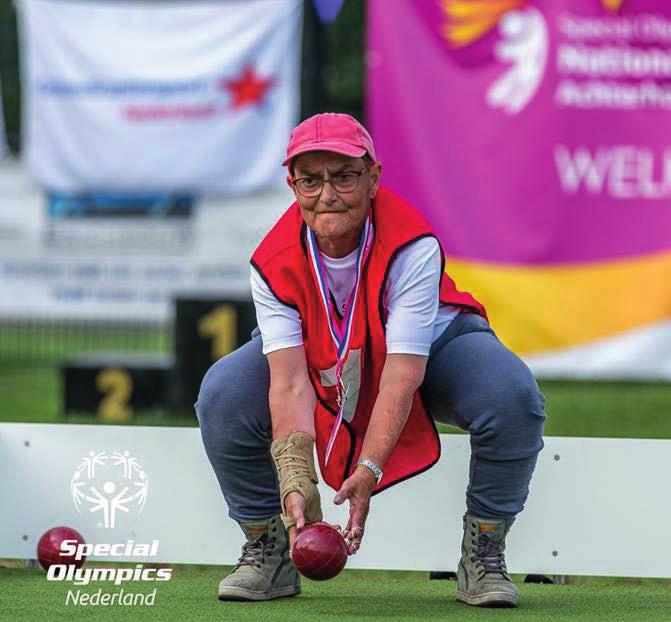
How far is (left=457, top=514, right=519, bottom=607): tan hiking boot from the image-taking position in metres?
3.86

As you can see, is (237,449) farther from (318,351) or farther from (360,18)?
(360,18)

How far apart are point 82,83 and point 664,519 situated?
7.35 meters

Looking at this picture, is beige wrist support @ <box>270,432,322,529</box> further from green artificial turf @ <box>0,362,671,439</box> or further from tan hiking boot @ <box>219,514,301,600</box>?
green artificial turf @ <box>0,362,671,439</box>

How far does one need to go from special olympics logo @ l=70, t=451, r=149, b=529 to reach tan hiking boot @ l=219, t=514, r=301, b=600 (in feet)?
1.67

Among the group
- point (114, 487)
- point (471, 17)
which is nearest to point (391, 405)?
point (114, 487)

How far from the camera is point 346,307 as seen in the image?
3832mm

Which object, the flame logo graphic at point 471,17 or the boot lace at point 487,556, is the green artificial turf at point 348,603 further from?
the flame logo graphic at point 471,17

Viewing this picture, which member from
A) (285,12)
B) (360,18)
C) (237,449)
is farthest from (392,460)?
(360,18)

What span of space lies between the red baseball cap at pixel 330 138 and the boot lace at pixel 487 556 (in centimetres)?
102

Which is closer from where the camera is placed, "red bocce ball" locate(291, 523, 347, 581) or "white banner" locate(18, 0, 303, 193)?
"red bocce ball" locate(291, 523, 347, 581)

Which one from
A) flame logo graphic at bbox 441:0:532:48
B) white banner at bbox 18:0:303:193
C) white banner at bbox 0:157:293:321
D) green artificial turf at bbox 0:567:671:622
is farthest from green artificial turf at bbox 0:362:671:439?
green artificial turf at bbox 0:567:671:622

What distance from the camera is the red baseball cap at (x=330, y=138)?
3697 mm

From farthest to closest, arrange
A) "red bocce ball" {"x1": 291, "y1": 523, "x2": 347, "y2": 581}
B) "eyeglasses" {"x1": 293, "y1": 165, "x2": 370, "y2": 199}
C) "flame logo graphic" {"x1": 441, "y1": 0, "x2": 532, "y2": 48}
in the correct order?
"flame logo graphic" {"x1": 441, "y1": 0, "x2": 532, "y2": 48}
"eyeglasses" {"x1": 293, "y1": 165, "x2": 370, "y2": 199}
"red bocce ball" {"x1": 291, "y1": 523, "x2": 347, "y2": 581}

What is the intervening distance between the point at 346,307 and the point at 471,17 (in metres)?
5.60
